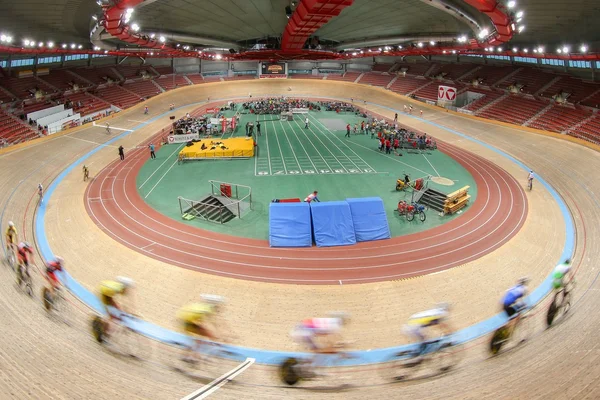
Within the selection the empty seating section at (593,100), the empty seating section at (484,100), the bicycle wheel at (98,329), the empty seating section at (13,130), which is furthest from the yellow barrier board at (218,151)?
the empty seating section at (593,100)

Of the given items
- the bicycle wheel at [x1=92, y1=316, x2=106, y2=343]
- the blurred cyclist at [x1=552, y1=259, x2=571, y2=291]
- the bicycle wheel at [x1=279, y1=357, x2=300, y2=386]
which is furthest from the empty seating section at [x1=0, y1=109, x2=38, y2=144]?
the blurred cyclist at [x1=552, y1=259, x2=571, y2=291]

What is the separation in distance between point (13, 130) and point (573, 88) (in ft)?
179

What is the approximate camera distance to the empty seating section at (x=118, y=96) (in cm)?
4503

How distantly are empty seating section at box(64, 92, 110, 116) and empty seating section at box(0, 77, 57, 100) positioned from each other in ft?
7.28

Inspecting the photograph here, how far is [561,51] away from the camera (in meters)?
29.1

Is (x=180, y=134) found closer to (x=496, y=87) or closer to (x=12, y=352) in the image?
(x=12, y=352)

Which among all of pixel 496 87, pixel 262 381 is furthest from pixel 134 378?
pixel 496 87

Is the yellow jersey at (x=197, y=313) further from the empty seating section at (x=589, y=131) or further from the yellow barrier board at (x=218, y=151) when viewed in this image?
the empty seating section at (x=589, y=131)

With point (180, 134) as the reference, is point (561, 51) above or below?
above

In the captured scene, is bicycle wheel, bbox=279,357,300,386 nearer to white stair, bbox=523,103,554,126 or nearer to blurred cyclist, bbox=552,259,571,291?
blurred cyclist, bbox=552,259,571,291

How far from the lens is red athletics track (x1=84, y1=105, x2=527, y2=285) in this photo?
526 inches

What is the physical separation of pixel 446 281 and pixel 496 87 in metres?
40.3

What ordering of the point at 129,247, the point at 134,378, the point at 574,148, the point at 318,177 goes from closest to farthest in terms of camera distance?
the point at 134,378 → the point at 129,247 → the point at 318,177 → the point at 574,148

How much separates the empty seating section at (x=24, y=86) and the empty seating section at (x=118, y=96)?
6.13 metres
